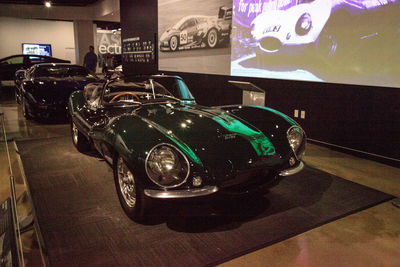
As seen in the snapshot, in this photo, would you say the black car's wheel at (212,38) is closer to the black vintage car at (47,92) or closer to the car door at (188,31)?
the car door at (188,31)

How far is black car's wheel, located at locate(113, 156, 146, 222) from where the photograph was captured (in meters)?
2.37

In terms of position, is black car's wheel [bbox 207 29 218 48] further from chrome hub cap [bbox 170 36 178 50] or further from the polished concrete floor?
the polished concrete floor

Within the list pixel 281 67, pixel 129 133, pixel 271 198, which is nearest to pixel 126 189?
pixel 129 133

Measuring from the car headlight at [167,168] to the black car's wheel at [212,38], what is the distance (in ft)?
18.0

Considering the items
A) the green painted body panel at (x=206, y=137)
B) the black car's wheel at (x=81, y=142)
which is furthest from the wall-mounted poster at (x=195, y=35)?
the green painted body panel at (x=206, y=137)

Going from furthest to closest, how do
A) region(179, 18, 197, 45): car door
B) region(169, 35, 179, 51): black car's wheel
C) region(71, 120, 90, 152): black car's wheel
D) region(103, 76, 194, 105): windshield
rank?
region(169, 35, 179, 51): black car's wheel → region(179, 18, 197, 45): car door → region(71, 120, 90, 152): black car's wheel → region(103, 76, 194, 105): windshield

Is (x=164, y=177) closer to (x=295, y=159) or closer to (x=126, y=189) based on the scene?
(x=126, y=189)

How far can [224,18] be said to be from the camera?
6.78m

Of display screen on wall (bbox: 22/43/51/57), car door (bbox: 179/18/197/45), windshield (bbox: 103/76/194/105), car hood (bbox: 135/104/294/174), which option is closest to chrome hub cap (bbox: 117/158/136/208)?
car hood (bbox: 135/104/294/174)

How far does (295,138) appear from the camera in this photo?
274 centimetres

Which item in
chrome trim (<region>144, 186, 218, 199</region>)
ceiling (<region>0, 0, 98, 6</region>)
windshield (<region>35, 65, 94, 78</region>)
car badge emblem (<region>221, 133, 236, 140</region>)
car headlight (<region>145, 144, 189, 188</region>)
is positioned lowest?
chrome trim (<region>144, 186, 218, 199</region>)

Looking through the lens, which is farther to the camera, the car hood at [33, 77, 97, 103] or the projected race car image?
the car hood at [33, 77, 97, 103]

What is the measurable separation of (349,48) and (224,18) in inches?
123

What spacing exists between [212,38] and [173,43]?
1.96 meters
